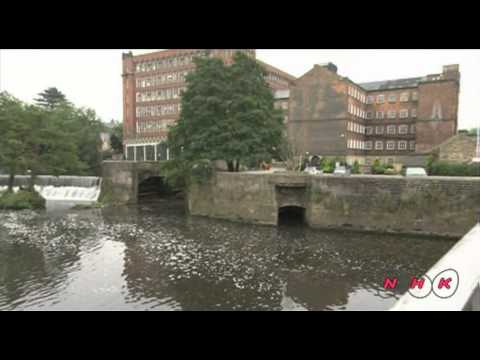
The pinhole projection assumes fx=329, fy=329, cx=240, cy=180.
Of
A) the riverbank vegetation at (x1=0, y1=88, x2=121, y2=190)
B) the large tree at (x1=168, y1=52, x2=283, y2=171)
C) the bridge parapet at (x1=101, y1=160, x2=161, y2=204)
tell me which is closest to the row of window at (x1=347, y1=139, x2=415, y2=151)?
the large tree at (x1=168, y1=52, x2=283, y2=171)

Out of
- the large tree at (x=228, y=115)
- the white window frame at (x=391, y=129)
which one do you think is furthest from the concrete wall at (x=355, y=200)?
the white window frame at (x=391, y=129)

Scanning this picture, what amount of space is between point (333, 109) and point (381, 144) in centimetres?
1438

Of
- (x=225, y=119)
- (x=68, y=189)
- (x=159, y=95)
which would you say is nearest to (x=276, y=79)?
(x=159, y=95)

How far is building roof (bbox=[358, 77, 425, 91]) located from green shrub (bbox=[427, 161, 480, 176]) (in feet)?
95.3

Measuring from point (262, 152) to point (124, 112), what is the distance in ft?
154

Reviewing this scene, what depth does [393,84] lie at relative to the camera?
202ft

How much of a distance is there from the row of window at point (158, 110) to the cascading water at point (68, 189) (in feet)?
80.5

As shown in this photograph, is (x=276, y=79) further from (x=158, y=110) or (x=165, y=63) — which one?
(x=158, y=110)

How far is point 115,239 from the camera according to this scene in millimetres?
22016

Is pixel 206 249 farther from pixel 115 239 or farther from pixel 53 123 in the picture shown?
pixel 53 123

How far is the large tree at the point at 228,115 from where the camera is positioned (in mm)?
28484

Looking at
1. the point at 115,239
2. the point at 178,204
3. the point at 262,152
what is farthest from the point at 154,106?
the point at 115,239
